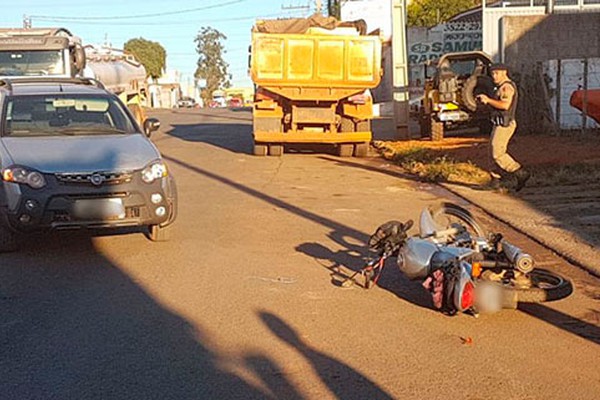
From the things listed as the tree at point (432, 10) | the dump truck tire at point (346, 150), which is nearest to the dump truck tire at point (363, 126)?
the dump truck tire at point (346, 150)

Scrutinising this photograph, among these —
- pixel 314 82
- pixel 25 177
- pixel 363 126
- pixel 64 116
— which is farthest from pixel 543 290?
pixel 363 126

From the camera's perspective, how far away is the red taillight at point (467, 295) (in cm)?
638

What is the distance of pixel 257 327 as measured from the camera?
6508 millimetres

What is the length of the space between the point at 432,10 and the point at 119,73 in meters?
33.3

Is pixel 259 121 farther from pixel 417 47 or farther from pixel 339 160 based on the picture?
pixel 417 47

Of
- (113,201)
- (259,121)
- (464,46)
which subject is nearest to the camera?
(113,201)

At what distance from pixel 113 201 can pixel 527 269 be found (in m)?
4.17

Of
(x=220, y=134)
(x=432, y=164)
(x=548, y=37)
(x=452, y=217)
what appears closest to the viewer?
(x=452, y=217)

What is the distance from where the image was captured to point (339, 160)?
19203 millimetres

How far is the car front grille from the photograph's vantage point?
8648 mm

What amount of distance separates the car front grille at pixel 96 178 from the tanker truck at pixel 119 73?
1428 cm

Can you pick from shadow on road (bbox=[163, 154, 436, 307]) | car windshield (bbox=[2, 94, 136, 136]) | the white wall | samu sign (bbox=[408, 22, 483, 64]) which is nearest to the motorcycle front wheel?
shadow on road (bbox=[163, 154, 436, 307])

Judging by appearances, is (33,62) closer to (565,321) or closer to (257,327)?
(257,327)

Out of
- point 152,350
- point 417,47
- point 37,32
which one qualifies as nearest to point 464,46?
point 417,47
